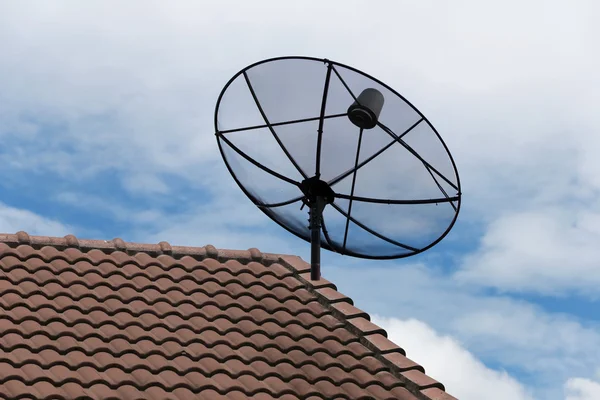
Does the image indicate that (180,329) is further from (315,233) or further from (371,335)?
(315,233)

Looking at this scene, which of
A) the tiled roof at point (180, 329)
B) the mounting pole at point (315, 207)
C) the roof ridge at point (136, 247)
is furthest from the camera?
the mounting pole at point (315, 207)

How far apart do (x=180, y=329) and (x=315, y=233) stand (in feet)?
8.03

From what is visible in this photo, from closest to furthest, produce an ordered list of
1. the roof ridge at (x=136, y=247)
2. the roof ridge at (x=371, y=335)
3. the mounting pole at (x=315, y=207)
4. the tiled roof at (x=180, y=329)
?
the tiled roof at (x=180, y=329) < the roof ridge at (x=371, y=335) < the roof ridge at (x=136, y=247) < the mounting pole at (x=315, y=207)

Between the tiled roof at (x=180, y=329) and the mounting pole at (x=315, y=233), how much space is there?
0.14 meters

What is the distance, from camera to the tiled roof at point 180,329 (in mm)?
9375

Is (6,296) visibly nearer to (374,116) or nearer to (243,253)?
(243,253)

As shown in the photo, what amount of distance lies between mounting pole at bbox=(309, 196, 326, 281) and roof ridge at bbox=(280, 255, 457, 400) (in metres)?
0.11

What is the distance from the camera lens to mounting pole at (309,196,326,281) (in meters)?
12.1

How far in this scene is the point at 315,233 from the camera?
39.9 ft

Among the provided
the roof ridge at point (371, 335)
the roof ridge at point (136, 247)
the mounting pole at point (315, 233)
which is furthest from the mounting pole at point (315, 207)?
the roof ridge at point (136, 247)

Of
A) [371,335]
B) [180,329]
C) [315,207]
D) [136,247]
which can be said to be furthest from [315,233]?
[180,329]

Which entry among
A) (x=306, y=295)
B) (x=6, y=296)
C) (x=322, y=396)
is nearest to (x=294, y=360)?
(x=322, y=396)

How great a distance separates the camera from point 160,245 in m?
12.2

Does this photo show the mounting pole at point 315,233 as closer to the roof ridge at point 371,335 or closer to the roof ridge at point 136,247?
the roof ridge at point 371,335
